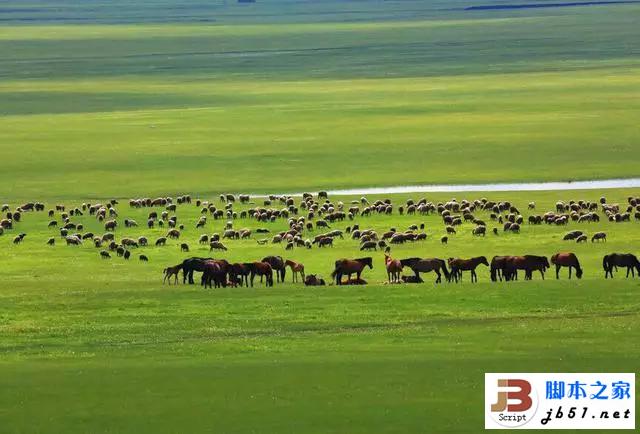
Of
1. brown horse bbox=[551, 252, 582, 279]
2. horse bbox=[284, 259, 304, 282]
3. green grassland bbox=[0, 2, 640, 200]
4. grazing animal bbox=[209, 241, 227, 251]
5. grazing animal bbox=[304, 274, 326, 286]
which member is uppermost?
green grassland bbox=[0, 2, 640, 200]

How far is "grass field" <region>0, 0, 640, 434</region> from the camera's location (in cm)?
2102

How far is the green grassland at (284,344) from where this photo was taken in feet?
65.2

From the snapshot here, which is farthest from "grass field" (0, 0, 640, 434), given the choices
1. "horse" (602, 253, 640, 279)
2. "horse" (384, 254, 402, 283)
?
"horse" (602, 253, 640, 279)

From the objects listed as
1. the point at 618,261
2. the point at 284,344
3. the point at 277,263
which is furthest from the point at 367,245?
the point at 284,344

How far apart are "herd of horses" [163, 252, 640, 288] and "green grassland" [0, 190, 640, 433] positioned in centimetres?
40

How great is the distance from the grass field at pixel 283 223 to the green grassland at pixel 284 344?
0.22ft

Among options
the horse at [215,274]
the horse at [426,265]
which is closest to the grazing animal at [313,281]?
the horse at [215,274]

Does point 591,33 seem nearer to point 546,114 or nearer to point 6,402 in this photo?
point 546,114

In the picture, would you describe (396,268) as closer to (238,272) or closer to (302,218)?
(238,272)

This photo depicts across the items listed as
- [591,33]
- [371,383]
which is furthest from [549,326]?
[591,33]

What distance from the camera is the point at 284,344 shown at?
79.7ft

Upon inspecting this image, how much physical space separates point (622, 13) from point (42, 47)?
65.4m

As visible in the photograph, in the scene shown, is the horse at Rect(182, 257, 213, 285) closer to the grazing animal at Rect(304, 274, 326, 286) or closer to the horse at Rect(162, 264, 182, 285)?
the horse at Rect(162, 264, 182, 285)

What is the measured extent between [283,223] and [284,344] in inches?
628
